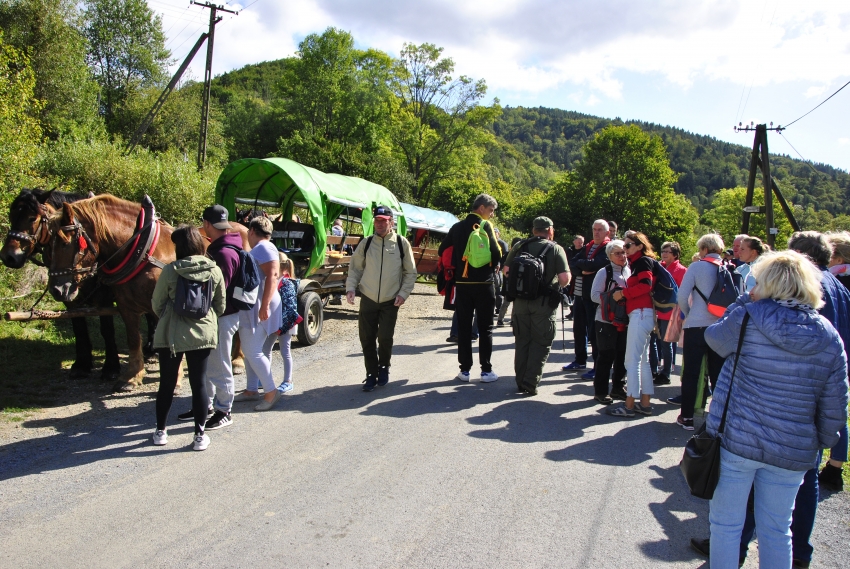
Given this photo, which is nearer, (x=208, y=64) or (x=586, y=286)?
(x=586, y=286)

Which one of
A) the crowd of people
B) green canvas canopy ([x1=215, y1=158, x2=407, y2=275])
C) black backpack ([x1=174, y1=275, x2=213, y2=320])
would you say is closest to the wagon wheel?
green canvas canopy ([x1=215, y1=158, x2=407, y2=275])

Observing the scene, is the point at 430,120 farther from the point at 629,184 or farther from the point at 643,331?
the point at 643,331

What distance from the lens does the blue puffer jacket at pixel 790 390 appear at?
2.44 m

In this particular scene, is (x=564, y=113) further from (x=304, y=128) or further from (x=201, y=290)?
(x=201, y=290)

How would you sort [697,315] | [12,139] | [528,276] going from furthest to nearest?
[12,139], [528,276], [697,315]

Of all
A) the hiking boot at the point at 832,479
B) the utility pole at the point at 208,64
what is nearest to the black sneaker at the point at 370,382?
the hiking boot at the point at 832,479

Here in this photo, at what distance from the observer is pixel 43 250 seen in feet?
18.7

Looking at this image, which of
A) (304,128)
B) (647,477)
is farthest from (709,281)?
(304,128)

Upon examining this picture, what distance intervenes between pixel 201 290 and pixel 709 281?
14.1 ft

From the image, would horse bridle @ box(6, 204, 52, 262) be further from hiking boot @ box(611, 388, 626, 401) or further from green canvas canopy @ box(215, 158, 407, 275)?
hiking boot @ box(611, 388, 626, 401)

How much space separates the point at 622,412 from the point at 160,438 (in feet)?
14.0

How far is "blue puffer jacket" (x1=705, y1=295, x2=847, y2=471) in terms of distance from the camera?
2443 millimetres

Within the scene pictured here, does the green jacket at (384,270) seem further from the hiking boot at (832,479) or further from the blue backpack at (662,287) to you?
the hiking boot at (832,479)

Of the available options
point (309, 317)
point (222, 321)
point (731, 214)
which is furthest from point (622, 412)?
point (731, 214)
